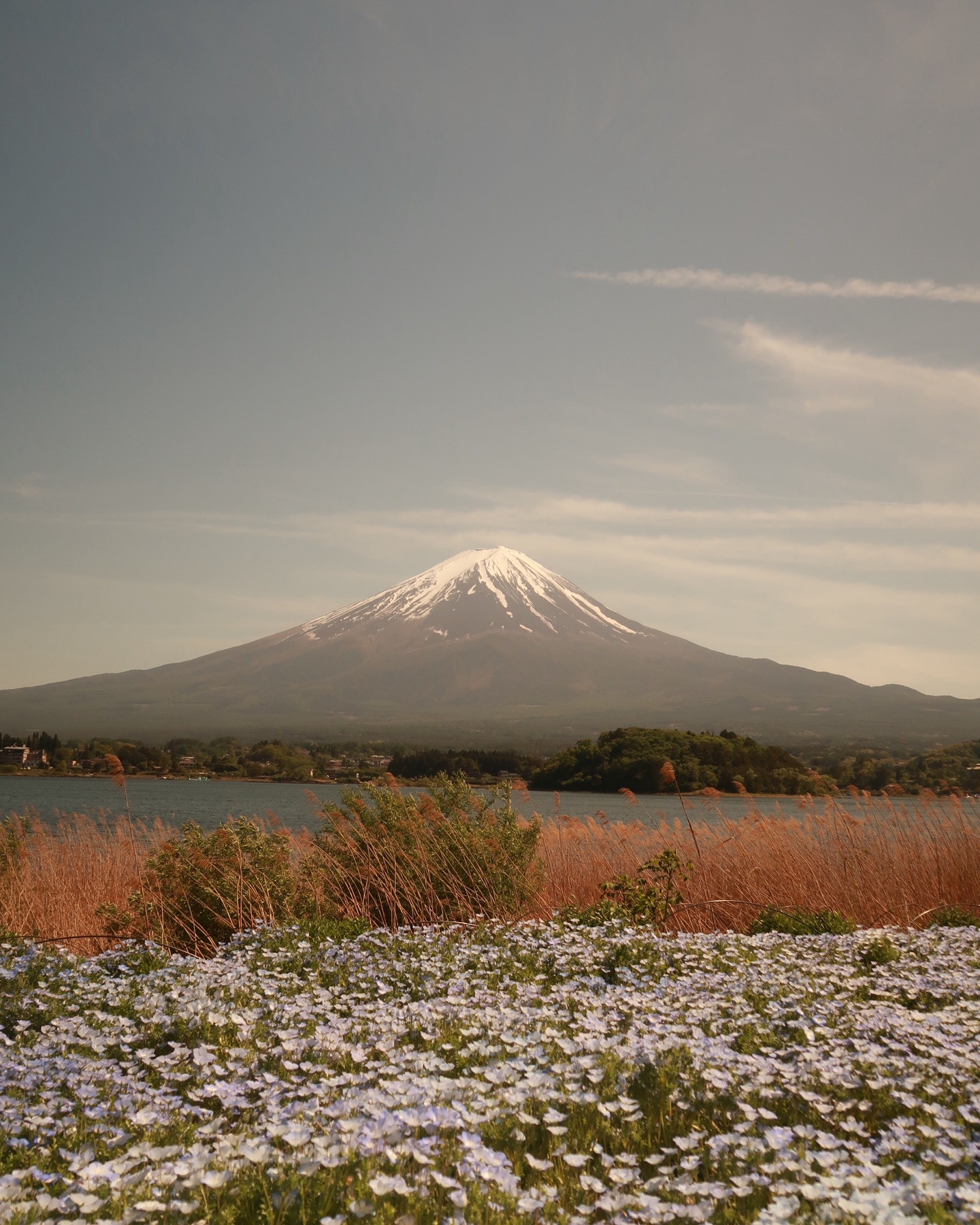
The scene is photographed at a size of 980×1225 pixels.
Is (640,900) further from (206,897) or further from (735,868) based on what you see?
(206,897)

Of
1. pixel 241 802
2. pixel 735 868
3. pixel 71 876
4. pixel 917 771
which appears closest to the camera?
pixel 735 868

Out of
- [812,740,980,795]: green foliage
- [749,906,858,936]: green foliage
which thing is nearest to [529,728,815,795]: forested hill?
[812,740,980,795]: green foliage

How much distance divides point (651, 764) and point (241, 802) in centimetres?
2170

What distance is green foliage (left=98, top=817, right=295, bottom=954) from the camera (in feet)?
22.3

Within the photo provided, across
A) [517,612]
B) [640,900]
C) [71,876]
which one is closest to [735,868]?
[640,900]

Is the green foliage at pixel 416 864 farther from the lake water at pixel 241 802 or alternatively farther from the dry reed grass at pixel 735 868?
the lake water at pixel 241 802

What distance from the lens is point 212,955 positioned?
656 centimetres

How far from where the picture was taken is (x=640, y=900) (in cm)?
712

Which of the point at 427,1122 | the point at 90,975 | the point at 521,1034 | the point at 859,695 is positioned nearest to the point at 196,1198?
the point at 427,1122

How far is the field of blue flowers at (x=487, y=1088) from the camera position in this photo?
2375 millimetres

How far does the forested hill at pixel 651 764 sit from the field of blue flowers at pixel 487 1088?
1579 inches

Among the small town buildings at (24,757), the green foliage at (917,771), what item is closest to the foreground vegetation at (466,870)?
the green foliage at (917,771)

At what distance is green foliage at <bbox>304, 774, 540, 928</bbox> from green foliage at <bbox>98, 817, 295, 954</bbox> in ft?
1.51

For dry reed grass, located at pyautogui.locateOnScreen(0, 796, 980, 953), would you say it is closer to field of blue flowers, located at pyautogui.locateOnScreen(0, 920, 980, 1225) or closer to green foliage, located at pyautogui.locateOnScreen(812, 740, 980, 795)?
field of blue flowers, located at pyautogui.locateOnScreen(0, 920, 980, 1225)
